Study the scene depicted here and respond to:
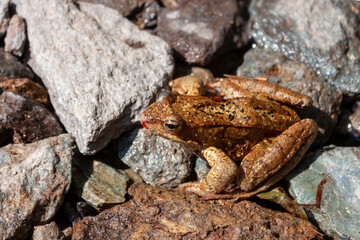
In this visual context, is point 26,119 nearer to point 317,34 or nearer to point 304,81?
point 304,81

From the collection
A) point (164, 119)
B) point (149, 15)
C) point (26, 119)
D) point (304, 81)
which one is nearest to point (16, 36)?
point (26, 119)

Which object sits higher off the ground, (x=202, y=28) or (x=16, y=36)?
(x=202, y=28)

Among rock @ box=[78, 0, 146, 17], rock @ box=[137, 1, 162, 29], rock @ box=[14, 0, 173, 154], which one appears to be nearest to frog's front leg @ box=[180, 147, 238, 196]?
rock @ box=[14, 0, 173, 154]

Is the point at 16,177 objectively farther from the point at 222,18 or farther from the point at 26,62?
the point at 222,18

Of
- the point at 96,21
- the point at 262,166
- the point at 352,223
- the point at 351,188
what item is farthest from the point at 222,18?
the point at 352,223

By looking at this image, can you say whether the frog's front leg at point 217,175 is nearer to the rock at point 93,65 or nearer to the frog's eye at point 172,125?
the frog's eye at point 172,125

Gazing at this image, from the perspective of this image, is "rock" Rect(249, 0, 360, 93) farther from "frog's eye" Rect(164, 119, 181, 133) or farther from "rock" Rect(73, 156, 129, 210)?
"rock" Rect(73, 156, 129, 210)
